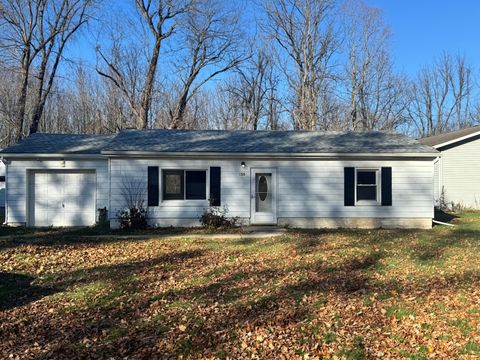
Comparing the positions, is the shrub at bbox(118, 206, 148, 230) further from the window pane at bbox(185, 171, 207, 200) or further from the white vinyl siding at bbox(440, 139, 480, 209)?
the white vinyl siding at bbox(440, 139, 480, 209)

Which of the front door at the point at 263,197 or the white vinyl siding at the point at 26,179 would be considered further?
the white vinyl siding at the point at 26,179

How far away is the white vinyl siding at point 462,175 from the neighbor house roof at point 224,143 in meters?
5.85

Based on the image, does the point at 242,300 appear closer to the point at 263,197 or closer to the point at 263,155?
the point at 263,197

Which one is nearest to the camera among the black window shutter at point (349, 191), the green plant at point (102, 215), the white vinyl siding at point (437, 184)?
the black window shutter at point (349, 191)

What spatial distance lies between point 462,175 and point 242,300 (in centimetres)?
1813

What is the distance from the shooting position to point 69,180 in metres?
14.8

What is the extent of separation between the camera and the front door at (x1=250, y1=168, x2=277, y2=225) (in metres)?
13.8

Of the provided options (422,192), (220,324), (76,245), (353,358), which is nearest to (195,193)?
(76,245)

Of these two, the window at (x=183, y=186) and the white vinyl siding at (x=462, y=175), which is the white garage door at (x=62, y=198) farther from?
the white vinyl siding at (x=462, y=175)

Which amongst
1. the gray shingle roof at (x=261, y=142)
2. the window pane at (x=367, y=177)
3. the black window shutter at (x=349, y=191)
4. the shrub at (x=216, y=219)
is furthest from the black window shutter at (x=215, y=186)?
the window pane at (x=367, y=177)

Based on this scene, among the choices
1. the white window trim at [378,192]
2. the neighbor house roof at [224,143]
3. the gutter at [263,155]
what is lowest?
the white window trim at [378,192]

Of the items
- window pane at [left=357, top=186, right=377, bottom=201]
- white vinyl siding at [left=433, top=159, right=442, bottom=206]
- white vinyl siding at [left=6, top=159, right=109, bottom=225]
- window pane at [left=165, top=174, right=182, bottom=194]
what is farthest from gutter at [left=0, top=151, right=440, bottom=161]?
white vinyl siding at [left=433, top=159, right=442, bottom=206]

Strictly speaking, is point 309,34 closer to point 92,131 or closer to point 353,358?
point 92,131

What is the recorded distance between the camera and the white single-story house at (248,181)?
44.5ft
